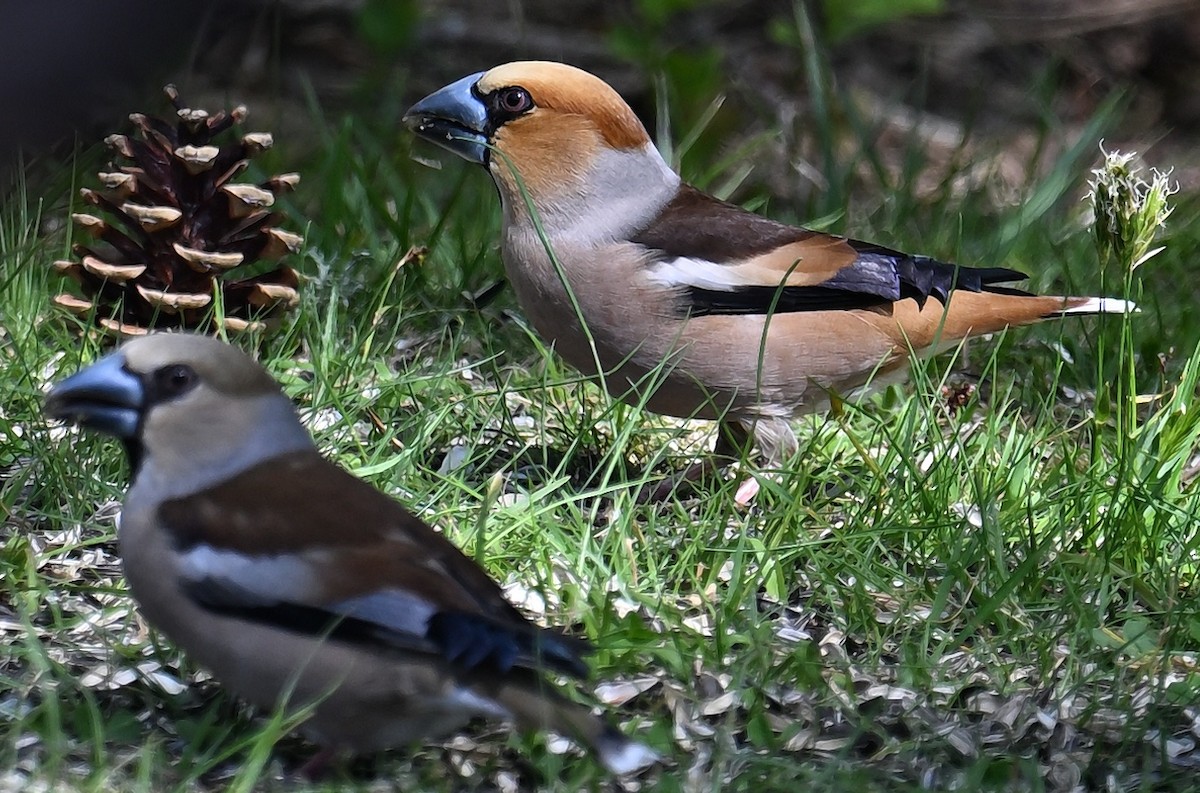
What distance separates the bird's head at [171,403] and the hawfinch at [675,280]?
1.20 meters

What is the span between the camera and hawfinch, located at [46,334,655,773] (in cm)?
221

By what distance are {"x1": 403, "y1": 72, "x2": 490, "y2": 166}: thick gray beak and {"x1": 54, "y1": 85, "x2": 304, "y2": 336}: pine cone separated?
435mm

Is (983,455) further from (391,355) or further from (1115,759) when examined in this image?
(391,355)

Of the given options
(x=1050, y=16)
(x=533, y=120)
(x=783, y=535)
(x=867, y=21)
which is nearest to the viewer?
(x=783, y=535)

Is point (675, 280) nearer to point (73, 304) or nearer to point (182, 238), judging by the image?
point (182, 238)

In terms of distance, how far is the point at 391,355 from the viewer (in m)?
4.05

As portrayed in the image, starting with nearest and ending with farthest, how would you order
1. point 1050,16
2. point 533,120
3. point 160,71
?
1. point 533,120
2. point 160,71
3. point 1050,16

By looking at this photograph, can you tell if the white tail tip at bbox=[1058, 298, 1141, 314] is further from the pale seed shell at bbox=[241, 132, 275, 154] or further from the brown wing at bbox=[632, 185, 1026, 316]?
the pale seed shell at bbox=[241, 132, 275, 154]

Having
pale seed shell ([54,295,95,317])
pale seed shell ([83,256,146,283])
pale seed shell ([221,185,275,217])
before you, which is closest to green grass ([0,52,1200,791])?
pale seed shell ([54,295,95,317])

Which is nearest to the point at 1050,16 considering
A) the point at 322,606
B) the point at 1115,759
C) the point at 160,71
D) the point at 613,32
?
the point at 613,32

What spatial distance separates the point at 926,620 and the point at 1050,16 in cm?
642

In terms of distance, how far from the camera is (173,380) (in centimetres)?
242

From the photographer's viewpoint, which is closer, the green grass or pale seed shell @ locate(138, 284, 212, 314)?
the green grass

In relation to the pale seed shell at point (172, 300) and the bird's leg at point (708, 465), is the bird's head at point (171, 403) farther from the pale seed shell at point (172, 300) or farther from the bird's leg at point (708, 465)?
the pale seed shell at point (172, 300)
